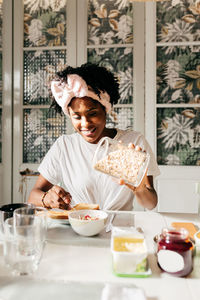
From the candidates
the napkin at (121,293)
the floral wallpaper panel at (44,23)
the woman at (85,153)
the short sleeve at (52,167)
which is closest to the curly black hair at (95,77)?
the woman at (85,153)

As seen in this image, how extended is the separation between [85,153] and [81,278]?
39.4 inches

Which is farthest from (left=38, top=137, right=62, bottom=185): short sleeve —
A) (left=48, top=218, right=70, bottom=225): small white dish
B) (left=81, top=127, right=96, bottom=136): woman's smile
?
(left=48, top=218, right=70, bottom=225): small white dish

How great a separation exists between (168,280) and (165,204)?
1.86 m

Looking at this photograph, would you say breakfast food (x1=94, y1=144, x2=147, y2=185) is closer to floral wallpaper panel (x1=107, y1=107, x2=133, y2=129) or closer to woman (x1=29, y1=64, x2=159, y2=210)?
woman (x1=29, y1=64, x2=159, y2=210)

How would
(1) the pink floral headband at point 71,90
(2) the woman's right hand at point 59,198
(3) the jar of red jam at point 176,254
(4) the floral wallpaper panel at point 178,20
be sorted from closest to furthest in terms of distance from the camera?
(3) the jar of red jam at point 176,254 → (2) the woman's right hand at point 59,198 → (1) the pink floral headband at point 71,90 → (4) the floral wallpaper panel at point 178,20

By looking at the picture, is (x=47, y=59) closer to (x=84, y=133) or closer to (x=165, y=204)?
(x=84, y=133)

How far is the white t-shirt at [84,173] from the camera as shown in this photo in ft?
5.23

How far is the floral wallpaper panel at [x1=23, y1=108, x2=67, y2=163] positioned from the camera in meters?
2.85

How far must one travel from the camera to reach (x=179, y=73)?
8.54 ft

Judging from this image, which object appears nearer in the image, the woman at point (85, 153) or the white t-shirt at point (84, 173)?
the woman at point (85, 153)

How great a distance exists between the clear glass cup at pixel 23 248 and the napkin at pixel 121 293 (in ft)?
0.80

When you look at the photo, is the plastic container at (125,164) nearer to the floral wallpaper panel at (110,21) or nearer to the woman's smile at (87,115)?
the woman's smile at (87,115)

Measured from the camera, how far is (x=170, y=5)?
2580 mm

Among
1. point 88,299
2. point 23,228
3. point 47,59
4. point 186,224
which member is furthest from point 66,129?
point 88,299
